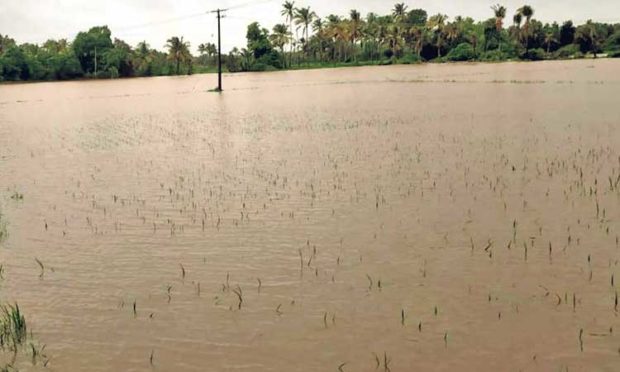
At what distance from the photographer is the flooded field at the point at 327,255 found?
18.1 feet

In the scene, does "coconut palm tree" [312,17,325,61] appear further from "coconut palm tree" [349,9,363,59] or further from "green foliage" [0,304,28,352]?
"green foliage" [0,304,28,352]

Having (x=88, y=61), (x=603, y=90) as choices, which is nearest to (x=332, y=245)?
(x=603, y=90)

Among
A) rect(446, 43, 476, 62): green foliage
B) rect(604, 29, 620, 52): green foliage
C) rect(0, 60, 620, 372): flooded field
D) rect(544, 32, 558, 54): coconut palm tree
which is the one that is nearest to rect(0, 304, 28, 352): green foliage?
rect(0, 60, 620, 372): flooded field

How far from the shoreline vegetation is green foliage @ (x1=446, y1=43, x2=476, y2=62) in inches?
6.5

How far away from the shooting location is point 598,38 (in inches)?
3986

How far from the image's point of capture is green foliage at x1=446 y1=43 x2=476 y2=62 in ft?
343

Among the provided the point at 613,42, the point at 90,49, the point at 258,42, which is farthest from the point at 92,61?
the point at 613,42

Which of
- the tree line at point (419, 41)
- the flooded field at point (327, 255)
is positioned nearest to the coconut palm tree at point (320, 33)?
the tree line at point (419, 41)

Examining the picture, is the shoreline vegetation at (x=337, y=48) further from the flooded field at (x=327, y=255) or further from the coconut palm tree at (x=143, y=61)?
the flooded field at (x=327, y=255)

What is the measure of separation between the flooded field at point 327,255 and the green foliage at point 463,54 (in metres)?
89.7

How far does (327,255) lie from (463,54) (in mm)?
102486

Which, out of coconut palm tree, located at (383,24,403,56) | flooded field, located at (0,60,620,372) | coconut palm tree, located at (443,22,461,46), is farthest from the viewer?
coconut palm tree, located at (383,24,403,56)

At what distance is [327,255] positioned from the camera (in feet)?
26.2

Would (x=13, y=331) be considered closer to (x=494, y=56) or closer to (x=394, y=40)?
(x=494, y=56)
